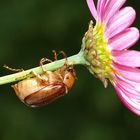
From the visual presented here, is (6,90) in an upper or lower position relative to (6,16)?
lower

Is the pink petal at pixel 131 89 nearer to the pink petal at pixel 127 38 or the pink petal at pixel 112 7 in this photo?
the pink petal at pixel 127 38

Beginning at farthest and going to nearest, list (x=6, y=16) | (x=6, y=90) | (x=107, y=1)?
(x=6, y=90) → (x=6, y=16) → (x=107, y=1)

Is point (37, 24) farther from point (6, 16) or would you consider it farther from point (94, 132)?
point (94, 132)

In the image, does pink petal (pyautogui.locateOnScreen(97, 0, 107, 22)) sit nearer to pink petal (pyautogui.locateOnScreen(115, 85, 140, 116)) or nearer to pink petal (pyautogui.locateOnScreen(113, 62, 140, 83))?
pink petal (pyautogui.locateOnScreen(113, 62, 140, 83))

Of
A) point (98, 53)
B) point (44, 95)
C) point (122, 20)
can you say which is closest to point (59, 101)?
point (98, 53)

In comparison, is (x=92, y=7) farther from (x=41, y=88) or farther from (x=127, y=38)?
(x=41, y=88)

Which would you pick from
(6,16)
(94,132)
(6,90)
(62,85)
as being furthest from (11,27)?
(62,85)

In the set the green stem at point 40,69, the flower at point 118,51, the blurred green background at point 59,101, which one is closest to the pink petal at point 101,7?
the flower at point 118,51
